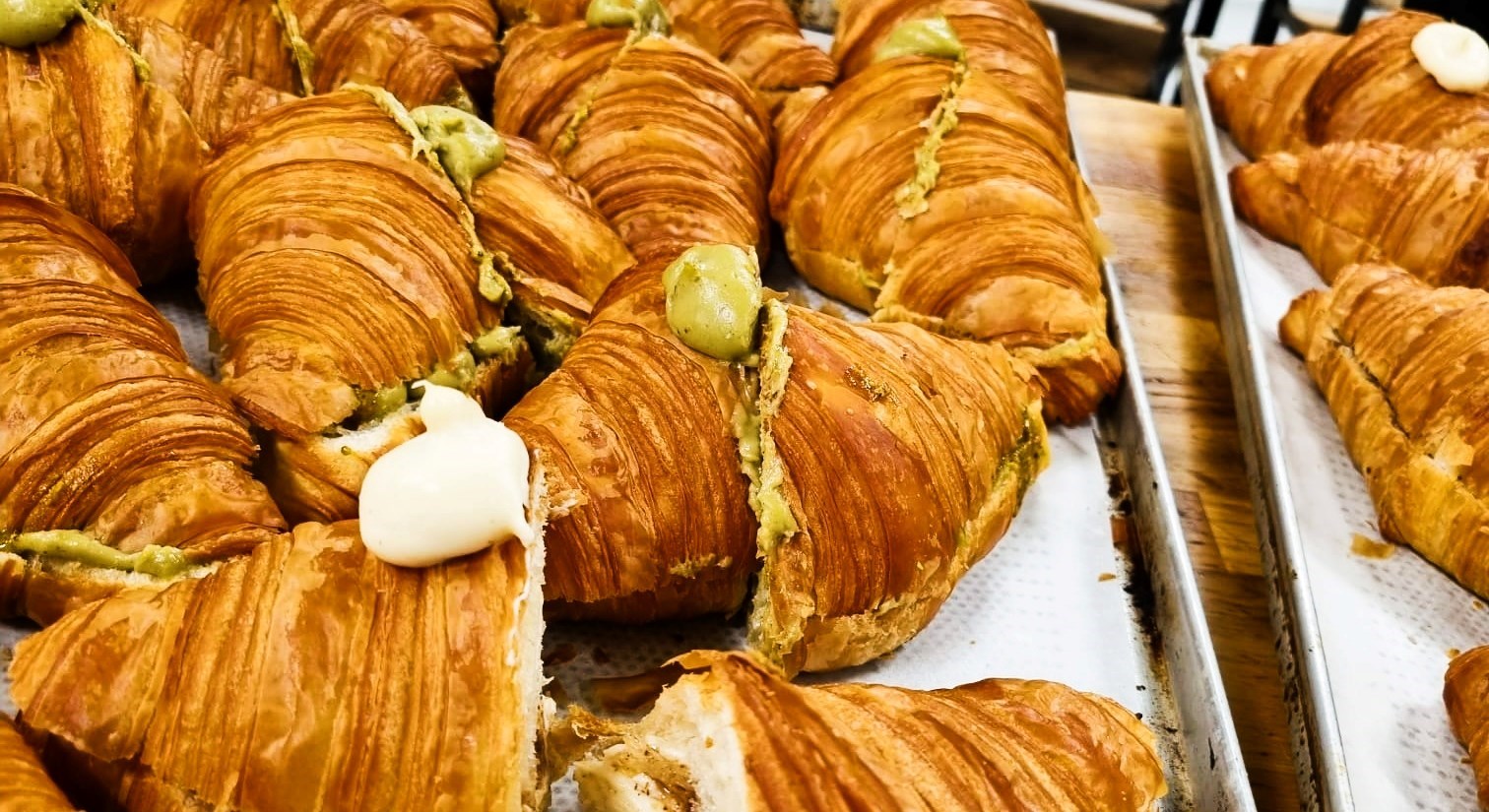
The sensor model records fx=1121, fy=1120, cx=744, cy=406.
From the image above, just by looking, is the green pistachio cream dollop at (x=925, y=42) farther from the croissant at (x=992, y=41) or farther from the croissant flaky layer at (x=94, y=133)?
the croissant flaky layer at (x=94, y=133)

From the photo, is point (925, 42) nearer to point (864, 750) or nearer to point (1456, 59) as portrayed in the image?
point (1456, 59)

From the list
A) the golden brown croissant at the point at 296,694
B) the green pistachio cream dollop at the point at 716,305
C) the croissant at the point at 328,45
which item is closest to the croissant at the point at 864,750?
the golden brown croissant at the point at 296,694

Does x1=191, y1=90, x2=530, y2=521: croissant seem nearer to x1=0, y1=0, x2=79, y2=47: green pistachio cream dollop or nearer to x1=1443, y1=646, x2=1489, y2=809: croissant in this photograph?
x1=0, y1=0, x2=79, y2=47: green pistachio cream dollop

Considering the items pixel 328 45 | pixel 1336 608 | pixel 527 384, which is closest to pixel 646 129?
pixel 527 384

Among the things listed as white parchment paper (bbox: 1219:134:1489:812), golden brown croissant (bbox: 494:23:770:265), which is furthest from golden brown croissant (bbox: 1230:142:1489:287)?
golden brown croissant (bbox: 494:23:770:265)

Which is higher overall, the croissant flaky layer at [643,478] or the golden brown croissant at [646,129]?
the golden brown croissant at [646,129]
